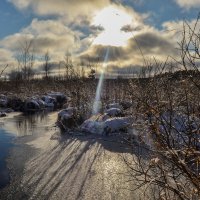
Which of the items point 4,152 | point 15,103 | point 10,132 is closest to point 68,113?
point 10,132

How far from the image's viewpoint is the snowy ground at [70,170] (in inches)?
268

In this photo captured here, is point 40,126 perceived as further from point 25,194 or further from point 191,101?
point 191,101

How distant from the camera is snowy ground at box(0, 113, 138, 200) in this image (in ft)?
22.4

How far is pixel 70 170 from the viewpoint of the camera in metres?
8.36

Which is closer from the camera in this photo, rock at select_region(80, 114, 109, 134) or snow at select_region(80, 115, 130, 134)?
snow at select_region(80, 115, 130, 134)

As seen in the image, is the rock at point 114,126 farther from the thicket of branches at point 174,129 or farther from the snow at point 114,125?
the thicket of branches at point 174,129

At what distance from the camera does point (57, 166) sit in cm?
869

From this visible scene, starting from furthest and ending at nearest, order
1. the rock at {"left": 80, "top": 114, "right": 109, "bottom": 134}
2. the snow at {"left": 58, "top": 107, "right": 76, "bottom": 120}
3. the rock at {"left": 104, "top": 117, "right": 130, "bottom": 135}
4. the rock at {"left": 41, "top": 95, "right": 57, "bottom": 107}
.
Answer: the rock at {"left": 41, "top": 95, "right": 57, "bottom": 107}
the snow at {"left": 58, "top": 107, "right": 76, "bottom": 120}
the rock at {"left": 80, "top": 114, "right": 109, "bottom": 134}
the rock at {"left": 104, "top": 117, "right": 130, "bottom": 135}

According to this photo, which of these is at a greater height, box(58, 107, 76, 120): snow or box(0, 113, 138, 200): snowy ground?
box(58, 107, 76, 120): snow

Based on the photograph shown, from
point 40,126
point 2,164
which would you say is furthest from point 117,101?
point 2,164

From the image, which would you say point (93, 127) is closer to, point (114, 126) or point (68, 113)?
point (114, 126)

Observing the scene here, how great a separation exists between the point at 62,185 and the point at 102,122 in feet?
21.9

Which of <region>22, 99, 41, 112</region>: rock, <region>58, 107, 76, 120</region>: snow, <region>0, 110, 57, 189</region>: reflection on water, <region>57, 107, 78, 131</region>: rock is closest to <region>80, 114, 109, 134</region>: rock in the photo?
<region>57, 107, 78, 131</region>: rock

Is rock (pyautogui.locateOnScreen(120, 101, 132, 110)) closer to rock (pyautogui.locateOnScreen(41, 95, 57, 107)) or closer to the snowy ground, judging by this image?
the snowy ground
